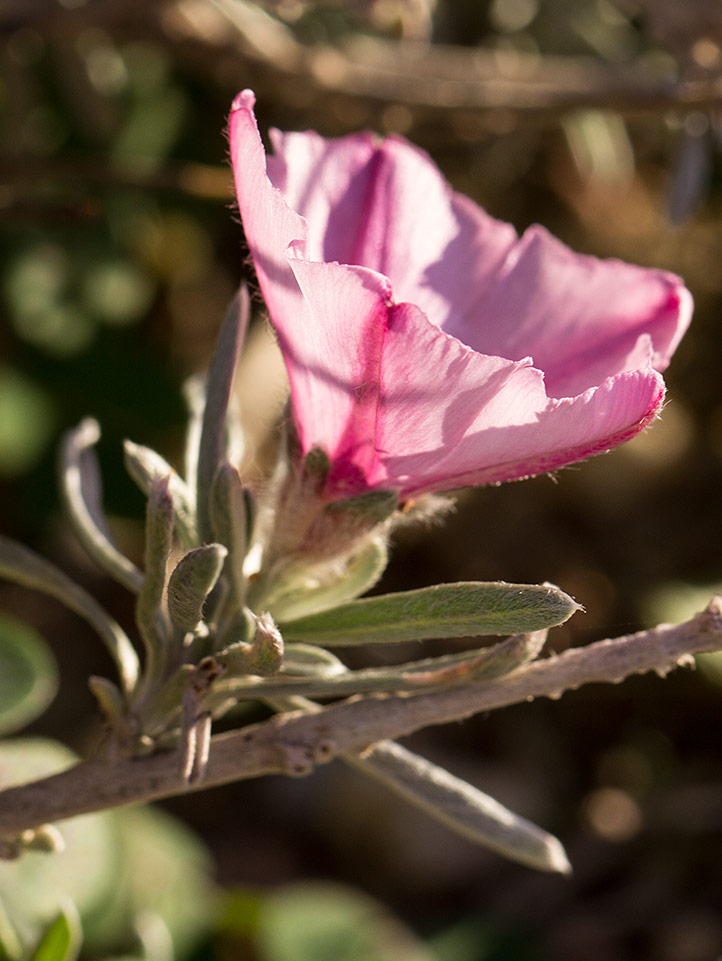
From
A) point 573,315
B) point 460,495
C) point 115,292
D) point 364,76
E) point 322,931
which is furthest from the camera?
point 460,495

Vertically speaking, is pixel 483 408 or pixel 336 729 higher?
pixel 483 408

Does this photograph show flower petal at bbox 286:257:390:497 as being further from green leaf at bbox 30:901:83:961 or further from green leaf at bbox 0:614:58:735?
green leaf at bbox 0:614:58:735

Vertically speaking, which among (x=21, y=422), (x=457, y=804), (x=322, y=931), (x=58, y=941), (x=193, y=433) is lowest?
(x=322, y=931)

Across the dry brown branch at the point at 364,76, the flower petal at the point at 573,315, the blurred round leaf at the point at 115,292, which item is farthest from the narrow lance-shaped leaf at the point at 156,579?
the blurred round leaf at the point at 115,292

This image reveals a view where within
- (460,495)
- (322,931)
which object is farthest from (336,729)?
(460,495)

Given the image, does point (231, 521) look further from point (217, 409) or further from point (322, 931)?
point (322, 931)

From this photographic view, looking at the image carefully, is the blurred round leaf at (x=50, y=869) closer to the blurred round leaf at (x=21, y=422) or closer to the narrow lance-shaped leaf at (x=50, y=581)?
the narrow lance-shaped leaf at (x=50, y=581)

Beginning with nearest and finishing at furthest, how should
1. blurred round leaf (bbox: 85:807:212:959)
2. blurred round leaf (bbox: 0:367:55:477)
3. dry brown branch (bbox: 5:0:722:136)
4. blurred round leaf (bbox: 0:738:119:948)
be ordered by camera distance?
blurred round leaf (bbox: 0:738:119:948), blurred round leaf (bbox: 85:807:212:959), dry brown branch (bbox: 5:0:722:136), blurred round leaf (bbox: 0:367:55:477)

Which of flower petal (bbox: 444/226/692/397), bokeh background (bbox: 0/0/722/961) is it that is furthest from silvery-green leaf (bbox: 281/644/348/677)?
bokeh background (bbox: 0/0/722/961)

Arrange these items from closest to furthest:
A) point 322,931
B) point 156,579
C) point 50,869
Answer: point 156,579 → point 50,869 → point 322,931
